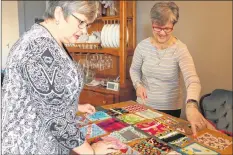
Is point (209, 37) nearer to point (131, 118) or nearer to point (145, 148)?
point (131, 118)

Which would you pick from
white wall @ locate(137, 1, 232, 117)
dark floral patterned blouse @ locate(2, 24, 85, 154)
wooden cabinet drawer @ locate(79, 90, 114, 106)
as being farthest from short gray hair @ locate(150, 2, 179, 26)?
wooden cabinet drawer @ locate(79, 90, 114, 106)

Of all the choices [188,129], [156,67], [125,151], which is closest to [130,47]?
[156,67]

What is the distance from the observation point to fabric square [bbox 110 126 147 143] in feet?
3.00

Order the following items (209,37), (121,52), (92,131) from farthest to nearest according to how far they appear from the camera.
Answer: (121,52) → (209,37) → (92,131)

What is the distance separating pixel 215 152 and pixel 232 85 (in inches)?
22.9

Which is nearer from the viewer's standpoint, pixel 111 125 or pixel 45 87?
pixel 45 87

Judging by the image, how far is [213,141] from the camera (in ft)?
2.93

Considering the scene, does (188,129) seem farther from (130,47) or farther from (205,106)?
(130,47)

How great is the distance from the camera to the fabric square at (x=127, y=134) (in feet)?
3.00

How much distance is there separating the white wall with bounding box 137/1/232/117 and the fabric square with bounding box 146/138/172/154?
21.0 inches

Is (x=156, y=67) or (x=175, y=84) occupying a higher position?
(x=156, y=67)

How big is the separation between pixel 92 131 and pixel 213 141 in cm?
51

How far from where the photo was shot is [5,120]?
638 mm

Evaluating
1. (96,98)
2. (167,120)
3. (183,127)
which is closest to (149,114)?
(167,120)
